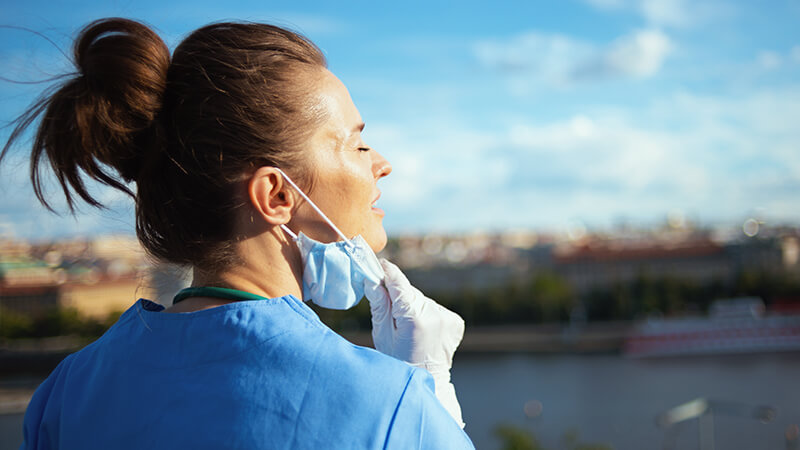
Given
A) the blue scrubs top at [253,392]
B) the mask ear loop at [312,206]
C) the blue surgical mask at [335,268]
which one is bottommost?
the blue scrubs top at [253,392]

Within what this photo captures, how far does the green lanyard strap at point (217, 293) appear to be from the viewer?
39 centimetres

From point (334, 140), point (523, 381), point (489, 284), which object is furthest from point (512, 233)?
point (334, 140)

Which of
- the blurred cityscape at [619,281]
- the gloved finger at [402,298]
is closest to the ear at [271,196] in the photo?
the gloved finger at [402,298]

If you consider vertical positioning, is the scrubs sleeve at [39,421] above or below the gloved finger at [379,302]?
below

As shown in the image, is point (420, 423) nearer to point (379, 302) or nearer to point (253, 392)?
point (253, 392)

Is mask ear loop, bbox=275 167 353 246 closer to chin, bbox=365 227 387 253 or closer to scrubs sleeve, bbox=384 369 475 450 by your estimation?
chin, bbox=365 227 387 253

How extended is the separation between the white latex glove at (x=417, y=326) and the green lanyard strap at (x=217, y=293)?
0.40ft

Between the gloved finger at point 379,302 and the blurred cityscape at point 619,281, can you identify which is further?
the blurred cityscape at point 619,281

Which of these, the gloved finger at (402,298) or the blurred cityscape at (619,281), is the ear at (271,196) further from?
the blurred cityscape at (619,281)

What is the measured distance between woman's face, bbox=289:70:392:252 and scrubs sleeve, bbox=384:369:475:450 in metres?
0.14

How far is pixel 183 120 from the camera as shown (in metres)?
0.41

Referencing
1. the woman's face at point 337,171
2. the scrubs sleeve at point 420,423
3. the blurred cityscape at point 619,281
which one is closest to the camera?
the scrubs sleeve at point 420,423

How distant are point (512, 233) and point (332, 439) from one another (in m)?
53.6

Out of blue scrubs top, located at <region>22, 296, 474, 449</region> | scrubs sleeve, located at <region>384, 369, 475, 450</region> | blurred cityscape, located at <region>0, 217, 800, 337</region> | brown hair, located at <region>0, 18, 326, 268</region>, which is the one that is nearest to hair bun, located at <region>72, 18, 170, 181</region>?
brown hair, located at <region>0, 18, 326, 268</region>
